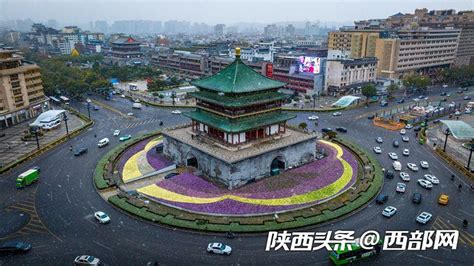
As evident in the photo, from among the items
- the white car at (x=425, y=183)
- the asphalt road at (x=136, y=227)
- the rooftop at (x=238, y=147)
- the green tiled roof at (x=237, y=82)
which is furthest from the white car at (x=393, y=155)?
the green tiled roof at (x=237, y=82)

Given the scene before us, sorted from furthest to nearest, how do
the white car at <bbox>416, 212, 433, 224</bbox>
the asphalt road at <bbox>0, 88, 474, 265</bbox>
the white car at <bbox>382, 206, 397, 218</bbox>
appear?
the white car at <bbox>382, 206, 397, 218</bbox> → the white car at <bbox>416, 212, 433, 224</bbox> → the asphalt road at <bbox>0, 88, 474, 265</bbox>

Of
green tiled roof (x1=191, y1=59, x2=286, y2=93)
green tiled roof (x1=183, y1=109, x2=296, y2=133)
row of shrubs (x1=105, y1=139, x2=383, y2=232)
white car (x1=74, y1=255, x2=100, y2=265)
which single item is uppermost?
green tiled roof (x1=191, y1=59, x2=286, y2=93)

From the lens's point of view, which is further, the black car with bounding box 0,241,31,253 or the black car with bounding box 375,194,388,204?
the black car with bounding box 375,194,388,204

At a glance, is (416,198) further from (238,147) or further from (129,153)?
(129,153)

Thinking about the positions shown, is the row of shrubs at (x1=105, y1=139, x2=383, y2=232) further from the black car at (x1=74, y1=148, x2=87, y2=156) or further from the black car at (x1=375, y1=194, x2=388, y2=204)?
Answer: the black car at (x1=74, y1=148, x2=87, y2=156)

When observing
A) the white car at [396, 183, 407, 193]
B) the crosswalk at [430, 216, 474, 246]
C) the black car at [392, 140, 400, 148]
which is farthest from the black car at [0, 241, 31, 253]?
the black car at [392, 140, 400, 148]

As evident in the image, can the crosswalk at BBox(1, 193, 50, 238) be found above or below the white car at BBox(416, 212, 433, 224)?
below

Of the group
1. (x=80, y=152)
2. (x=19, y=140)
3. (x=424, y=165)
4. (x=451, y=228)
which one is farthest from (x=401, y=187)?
(x=19, y=140)
